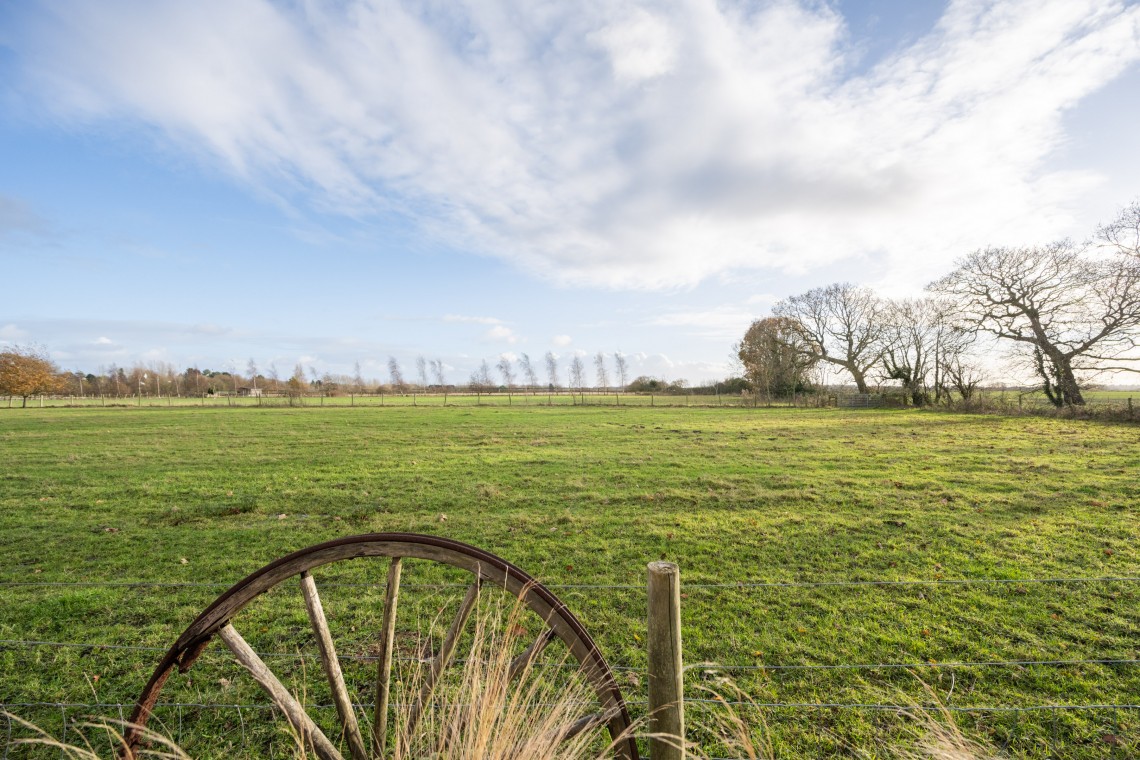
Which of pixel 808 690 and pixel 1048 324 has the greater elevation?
pixel 1048 324

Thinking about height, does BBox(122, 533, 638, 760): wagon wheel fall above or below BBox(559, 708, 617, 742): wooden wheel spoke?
above

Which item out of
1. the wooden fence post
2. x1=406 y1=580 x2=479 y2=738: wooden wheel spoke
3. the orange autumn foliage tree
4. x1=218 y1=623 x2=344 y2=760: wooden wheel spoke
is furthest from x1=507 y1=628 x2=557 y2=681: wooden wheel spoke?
the orange autumn foliage tree

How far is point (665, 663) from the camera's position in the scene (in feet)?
7.60

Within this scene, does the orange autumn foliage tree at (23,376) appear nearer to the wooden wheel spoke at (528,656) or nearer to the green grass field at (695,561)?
the green grass field at (695,561)

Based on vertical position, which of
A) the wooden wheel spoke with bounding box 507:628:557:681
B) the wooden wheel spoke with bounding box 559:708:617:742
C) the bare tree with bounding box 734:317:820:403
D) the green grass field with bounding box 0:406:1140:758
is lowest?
the green grass field with bounding box 0:406:1140:758

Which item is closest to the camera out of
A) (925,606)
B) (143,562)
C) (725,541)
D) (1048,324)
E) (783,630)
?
(783,630)

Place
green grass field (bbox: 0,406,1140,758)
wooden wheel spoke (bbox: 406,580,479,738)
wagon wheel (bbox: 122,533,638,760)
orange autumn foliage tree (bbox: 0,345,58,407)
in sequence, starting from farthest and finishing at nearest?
orange autumn foliage tree (bbox: 0,345,58,407) < green grass field (bbox: 0,406,1140,758) < wooden wheel spoke (bbox: 406,580,479,738) < wagon wheel (bbox: 122,533,638,760)

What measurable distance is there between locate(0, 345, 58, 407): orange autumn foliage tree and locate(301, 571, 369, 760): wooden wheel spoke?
7351cm

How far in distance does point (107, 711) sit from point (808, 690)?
550cm

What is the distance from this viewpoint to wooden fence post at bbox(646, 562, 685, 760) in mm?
2264

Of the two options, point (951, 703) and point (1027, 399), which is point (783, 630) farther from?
point (1027, 399)

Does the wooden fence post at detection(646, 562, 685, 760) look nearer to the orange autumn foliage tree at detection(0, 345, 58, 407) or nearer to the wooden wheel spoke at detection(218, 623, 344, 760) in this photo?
the wooden wheel spoke at detection(218, 623, 344, 760)

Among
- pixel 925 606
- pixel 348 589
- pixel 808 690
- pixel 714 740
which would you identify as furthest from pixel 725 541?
pixel 348 589

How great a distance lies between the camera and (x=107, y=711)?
153 inches
